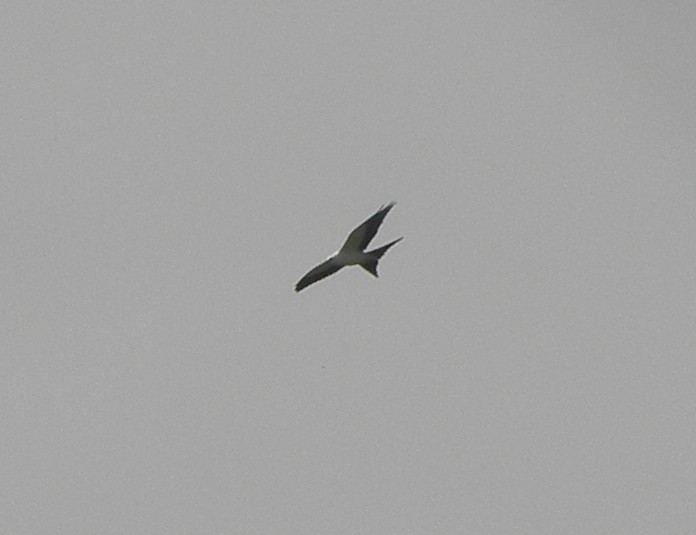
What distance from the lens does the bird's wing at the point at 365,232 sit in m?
54.7

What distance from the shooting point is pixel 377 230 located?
55.0 meters

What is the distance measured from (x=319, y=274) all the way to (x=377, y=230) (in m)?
2.42

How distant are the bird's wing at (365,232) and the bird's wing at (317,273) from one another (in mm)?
1312

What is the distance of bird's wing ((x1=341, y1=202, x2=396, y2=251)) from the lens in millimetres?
54719

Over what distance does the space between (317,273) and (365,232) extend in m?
2.37

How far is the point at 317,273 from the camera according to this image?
56844 millimetres

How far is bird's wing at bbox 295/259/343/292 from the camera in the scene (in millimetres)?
56531

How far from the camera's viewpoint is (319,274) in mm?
56906

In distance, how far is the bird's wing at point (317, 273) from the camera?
185 feet

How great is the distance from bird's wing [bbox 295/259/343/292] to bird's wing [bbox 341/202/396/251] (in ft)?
4.31

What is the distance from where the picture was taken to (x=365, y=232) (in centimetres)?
5488
